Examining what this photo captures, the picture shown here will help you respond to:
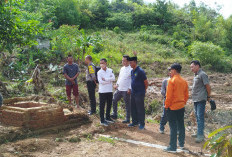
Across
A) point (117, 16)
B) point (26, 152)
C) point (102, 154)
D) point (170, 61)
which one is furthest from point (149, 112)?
point (117, 16)

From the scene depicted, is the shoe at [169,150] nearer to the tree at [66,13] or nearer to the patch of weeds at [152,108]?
the patch of weeds at [152,108]

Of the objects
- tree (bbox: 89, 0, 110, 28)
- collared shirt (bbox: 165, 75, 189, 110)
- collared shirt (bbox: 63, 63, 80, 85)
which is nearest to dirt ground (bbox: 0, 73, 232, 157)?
collared shirt (bbox: 165, 75, 189, 110)

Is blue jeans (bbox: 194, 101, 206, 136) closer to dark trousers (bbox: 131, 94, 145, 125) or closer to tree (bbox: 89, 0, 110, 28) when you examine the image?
dark trousers (bbox: 131, 94, 145, 125)

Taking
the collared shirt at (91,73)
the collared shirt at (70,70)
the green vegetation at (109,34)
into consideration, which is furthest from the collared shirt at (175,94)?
the green vegetation at (109,34)

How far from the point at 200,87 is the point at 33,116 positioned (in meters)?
3.80

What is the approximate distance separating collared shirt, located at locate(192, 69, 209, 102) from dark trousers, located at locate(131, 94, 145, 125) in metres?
1.24

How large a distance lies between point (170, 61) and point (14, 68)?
13.4 meters

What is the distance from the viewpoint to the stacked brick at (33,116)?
5609 mm

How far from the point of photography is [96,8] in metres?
32.8

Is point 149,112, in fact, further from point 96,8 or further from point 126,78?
point 96,8

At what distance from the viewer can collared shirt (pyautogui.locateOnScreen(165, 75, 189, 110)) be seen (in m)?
4.91

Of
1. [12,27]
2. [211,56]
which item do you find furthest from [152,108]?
[211,56]

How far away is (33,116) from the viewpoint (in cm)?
570

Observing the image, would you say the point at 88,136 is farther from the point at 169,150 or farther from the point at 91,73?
the point at 91,73
